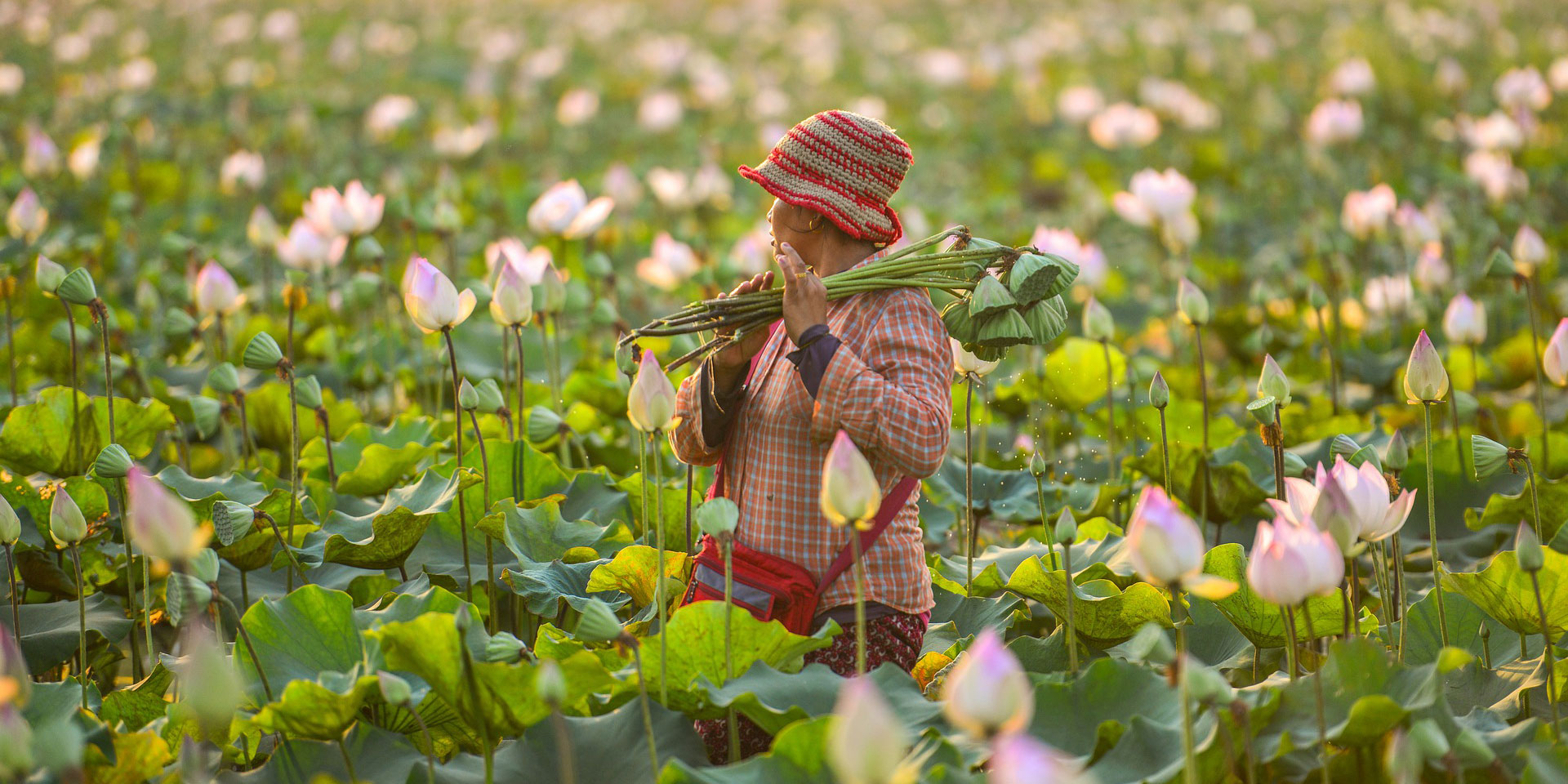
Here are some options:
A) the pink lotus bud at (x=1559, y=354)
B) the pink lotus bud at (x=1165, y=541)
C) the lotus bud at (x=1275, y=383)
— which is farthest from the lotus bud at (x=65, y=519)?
the pink lotus bud at (x=1559, y=354)

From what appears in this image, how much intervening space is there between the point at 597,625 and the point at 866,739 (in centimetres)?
60

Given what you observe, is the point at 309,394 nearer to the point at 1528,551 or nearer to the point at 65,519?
the point at 65,519

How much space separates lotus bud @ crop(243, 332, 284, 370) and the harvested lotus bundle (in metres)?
0.82

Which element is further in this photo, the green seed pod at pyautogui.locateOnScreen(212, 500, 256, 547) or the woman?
the green seed pod at pyautogui.locateOnScreen(212, 500, 256, 547)

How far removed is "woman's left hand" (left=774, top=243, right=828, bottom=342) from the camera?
1808 mm

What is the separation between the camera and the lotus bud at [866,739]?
3.68 ft

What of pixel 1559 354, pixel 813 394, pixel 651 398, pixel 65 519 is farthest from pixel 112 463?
pixel 1559 354

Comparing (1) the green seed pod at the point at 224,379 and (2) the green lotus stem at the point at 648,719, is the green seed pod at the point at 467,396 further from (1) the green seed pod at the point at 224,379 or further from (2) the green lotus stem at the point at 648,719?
(2) the green lotus stem at the point at 648,719

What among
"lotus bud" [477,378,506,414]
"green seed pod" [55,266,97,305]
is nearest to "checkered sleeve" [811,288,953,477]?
"lotus bud" [477,378,506,414]

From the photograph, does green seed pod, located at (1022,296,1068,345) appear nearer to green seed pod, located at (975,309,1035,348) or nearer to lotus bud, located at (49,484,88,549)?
green seed pod, located at (975,309,1035,348)

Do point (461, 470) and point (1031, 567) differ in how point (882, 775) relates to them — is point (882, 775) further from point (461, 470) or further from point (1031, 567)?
point (461, 470)

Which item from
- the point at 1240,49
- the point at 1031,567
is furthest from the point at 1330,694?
the point at 1240,49

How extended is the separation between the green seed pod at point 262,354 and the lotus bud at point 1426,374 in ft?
6.42

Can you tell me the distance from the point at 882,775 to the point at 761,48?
10.0 metres
